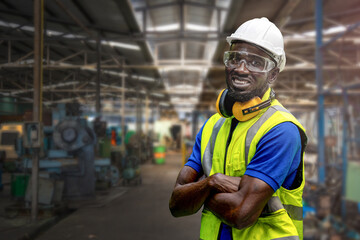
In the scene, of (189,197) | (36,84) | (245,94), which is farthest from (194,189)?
(36,84)

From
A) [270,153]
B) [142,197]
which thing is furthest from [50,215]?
→ [270,153]

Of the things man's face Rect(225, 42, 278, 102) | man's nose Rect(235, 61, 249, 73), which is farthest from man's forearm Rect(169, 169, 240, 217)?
man's nose Rect(235, 61, 249, 73)

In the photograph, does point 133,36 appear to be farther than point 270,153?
Yes

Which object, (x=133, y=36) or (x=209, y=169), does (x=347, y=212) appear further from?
(x=133, y=36)

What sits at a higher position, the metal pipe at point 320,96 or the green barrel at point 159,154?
the metal pipe at point 320,96

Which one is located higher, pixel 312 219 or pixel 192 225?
pixel 312 219

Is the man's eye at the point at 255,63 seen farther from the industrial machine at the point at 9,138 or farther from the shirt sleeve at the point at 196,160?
the industrial machine at the point at 9,138

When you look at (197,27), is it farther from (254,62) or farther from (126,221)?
(254,62)

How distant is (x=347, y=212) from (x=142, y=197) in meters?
4.76

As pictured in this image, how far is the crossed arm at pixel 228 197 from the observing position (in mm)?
1238

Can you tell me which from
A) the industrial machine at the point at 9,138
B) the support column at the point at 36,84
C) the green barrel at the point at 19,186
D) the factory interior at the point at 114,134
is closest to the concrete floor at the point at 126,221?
the factory interior at the point at 114,134

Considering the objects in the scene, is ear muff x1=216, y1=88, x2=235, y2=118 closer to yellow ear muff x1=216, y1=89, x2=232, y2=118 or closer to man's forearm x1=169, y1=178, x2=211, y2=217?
yellow ear muff x1=216, y1=89, x2=232, y2=118

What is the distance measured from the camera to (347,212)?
5742 millimetres

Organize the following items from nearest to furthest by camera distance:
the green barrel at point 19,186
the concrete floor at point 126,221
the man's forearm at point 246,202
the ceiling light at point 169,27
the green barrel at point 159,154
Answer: the man's forearm at point 246,202 → the concrete floor at point 126,221 → the green barrel at point 19,186 → the ceiling light at point 169,27 → the green barrel at point 159,154
